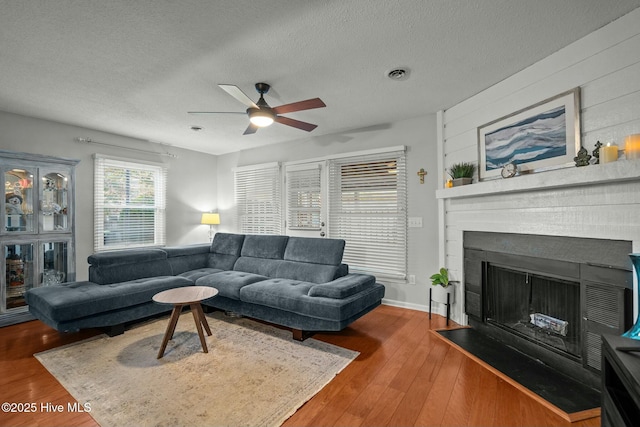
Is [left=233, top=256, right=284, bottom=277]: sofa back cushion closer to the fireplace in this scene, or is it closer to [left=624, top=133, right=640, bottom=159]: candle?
the fireplace

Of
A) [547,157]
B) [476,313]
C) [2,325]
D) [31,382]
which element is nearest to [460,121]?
[547,157]

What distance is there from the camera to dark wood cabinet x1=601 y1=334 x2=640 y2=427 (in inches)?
46.7

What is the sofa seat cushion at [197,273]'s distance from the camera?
4.00 m

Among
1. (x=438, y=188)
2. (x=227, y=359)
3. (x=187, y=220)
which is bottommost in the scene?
(x=227, y=359)

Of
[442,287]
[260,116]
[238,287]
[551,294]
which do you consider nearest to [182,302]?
[238,287]

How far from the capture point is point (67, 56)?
7.97ft

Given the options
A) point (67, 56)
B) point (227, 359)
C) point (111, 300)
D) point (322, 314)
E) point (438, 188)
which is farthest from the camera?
point (438, 188)

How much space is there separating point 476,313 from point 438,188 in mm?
1575

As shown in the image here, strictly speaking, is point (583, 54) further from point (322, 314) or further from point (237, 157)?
point (237, 157)

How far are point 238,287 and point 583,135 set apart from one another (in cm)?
359

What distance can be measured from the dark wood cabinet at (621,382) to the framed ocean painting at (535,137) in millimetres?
1482

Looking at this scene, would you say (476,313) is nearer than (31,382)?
No

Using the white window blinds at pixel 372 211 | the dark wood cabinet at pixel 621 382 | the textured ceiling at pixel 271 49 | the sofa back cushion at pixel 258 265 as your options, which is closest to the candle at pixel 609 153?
the textured ceiling at pixel 271 49

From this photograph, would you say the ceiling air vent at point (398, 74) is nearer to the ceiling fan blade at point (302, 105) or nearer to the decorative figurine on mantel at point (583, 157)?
the ceiling fan blade at point (302, 105)
